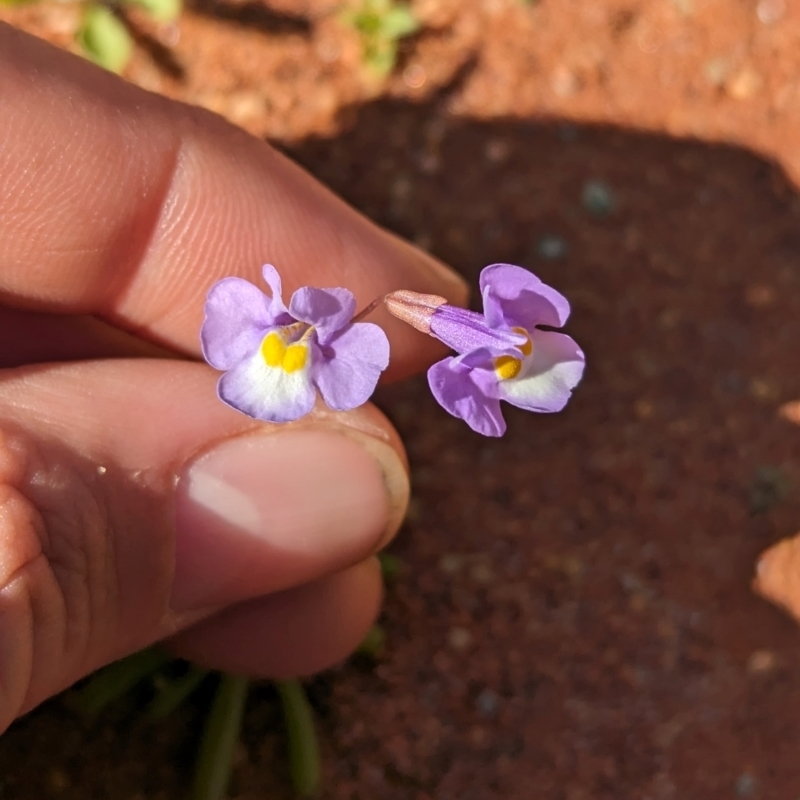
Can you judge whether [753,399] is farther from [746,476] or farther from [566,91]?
[566,91]

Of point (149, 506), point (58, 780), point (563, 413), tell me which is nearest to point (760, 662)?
point (563, 413)

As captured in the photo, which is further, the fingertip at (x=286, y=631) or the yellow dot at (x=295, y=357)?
the fingertip at (x=286, y=631)

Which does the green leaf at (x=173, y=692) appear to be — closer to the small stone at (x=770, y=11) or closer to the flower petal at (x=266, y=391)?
the flower petal at (x=266, y=391)

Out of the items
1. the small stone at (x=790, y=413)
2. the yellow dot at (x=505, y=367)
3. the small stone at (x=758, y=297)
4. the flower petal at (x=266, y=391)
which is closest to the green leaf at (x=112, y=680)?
the flower petal at (x=266, y=391)

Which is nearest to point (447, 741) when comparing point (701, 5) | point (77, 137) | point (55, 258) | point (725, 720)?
point (725, 720)

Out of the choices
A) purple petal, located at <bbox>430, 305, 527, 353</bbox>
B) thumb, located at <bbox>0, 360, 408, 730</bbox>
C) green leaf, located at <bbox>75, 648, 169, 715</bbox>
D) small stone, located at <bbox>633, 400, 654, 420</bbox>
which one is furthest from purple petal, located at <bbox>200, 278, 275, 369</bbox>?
small stone, located at <bbox>633, 400, 654, 420</bbox>

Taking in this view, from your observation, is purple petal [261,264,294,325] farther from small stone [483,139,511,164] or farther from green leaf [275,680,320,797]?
small stone [483,139,511,164]

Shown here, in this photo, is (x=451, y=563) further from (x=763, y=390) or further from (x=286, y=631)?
(x=763, y=390)
